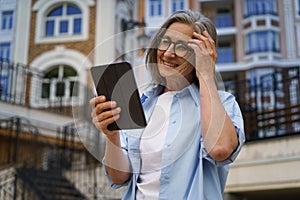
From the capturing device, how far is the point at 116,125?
39.2 inches

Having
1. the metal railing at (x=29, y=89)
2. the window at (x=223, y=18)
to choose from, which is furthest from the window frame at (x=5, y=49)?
the window at (x=223, y=18)

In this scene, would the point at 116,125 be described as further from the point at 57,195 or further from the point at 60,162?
the point at 60,162

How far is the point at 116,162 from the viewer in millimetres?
1073

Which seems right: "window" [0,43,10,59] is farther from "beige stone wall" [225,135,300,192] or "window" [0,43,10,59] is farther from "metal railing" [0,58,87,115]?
"beige stone wall" [225,135,300,192]

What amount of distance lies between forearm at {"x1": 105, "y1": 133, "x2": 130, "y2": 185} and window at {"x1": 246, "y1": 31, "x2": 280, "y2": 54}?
18.0 m

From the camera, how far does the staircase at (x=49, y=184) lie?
562 centimetres

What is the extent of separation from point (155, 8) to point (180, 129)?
1781 centimetres

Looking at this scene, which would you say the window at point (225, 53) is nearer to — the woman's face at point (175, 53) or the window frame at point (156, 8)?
the window frame at point (156, 8)

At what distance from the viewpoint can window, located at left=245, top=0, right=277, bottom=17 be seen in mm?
18781

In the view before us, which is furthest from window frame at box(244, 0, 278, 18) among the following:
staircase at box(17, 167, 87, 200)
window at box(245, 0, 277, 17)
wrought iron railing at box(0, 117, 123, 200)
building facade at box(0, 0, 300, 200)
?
staircase at box(17, 167, 87, 200)

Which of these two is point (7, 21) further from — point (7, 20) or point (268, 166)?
point (268, 166)

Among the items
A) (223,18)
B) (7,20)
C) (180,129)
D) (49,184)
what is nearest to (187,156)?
(180,129)

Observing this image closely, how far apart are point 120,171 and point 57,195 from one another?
196 inches

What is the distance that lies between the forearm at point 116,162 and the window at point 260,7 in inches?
728
